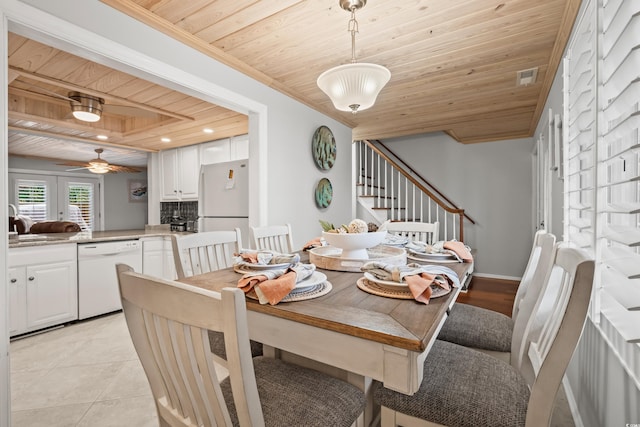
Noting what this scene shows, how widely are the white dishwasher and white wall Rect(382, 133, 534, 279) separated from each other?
15.8 feet

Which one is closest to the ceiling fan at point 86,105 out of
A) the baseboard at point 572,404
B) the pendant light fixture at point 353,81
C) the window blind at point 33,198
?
the pendant light fixture at point 353,81

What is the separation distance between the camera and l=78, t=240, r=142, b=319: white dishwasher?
9.13ft

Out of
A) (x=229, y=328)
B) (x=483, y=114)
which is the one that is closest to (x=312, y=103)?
(x=483, y=114)

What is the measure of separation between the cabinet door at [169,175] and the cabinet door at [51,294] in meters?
2.00

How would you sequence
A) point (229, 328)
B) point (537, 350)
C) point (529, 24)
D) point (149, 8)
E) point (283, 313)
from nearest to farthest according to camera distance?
point (229, 328) → point (283, 313) → point (537, 350) → point (149, 8) → point (529, 24)

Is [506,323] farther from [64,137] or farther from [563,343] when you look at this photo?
[64,137]

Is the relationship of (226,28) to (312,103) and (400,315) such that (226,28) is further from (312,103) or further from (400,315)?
(400,315)

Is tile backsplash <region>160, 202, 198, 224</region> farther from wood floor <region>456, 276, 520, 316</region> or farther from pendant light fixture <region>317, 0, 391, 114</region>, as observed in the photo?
wood floor <region>456, 276, 520, 316</region>

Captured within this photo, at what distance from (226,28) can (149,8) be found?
0.43 m

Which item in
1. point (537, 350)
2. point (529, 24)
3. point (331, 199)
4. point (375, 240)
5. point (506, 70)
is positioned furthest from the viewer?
point (331, 199)

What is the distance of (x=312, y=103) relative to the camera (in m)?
3.13

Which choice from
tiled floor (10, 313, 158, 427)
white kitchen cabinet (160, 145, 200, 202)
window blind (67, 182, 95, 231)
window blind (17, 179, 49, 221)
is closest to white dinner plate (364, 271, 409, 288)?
tiled floor (10, 313, 158, 427)

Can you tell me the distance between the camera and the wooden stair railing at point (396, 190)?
4910mm

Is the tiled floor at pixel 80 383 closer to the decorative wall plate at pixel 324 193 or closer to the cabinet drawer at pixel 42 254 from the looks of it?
the cabinet drawer at pixel 42 254
